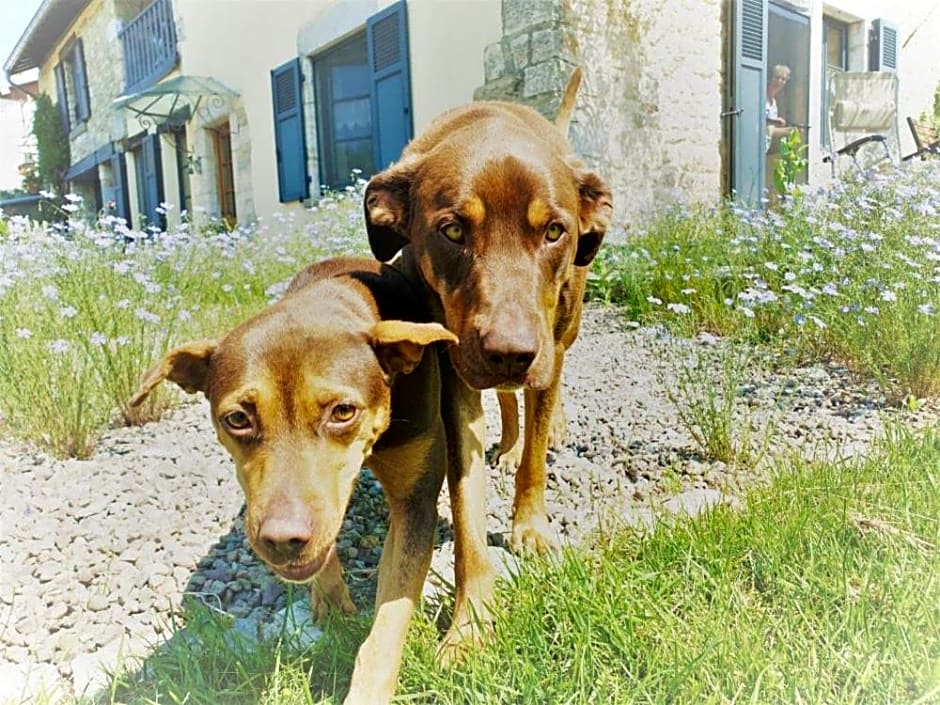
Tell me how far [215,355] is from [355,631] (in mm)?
645

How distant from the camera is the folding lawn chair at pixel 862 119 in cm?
193

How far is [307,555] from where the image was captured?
1180 millimetres

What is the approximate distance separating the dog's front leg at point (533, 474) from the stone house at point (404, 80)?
4.02 feet

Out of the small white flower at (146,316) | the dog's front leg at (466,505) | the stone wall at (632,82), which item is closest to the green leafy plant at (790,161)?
the stone wall at (632,82)

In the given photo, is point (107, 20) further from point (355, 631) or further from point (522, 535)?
point (522, 535)

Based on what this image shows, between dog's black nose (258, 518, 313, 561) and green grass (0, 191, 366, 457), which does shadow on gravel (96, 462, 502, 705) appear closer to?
dog's black nose (258, 518, 313, 561)

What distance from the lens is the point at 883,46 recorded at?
5.84 feet

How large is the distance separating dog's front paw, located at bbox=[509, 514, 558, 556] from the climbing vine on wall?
57.9 inches

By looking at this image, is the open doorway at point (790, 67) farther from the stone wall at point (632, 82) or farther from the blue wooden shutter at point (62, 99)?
the blue wooden shutter at point (62, 99)

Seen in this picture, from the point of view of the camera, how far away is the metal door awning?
6.15ft

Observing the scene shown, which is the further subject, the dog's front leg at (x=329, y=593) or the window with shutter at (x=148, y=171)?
the window with shutter at (x=148, y=171)

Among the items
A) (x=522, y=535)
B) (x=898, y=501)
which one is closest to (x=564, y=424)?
(x=522, y=535)

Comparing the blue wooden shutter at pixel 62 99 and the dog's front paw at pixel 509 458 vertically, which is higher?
the blue wooden shutter at pixel 62 99

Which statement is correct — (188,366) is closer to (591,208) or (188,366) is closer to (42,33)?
(42,33)
